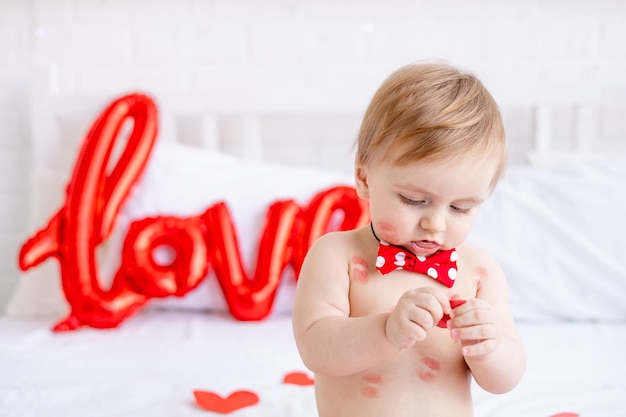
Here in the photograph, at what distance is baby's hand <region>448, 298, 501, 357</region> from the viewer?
0.75m

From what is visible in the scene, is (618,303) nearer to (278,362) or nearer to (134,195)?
(278,362)

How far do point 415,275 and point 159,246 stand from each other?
92 centimetres

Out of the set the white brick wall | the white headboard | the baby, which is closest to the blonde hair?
the baby

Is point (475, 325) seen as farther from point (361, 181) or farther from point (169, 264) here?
point (169, 264)

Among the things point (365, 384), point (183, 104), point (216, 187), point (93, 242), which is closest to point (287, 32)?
point (183, 104)

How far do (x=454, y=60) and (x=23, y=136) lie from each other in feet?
4.12

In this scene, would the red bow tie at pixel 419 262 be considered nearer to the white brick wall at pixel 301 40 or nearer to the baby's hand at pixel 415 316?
the baby's hand at pixel 415 316

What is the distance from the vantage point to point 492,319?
76 centimetres

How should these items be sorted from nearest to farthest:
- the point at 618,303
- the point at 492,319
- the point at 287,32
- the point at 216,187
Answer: the point at 492,319 < the point at 618,303 < the point at 216,187 < the point at 287,32

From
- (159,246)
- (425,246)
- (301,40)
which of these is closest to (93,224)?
(159,246)

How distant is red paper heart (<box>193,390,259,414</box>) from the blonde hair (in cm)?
52

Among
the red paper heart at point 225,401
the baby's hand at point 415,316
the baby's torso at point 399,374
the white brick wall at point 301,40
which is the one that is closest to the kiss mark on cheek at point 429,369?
the baby's torso at point 399,374

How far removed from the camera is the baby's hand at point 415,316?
0.71 meters

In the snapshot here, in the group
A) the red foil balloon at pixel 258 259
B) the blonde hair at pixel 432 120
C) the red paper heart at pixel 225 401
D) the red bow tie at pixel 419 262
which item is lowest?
the red paper heart at pixel 225 401
